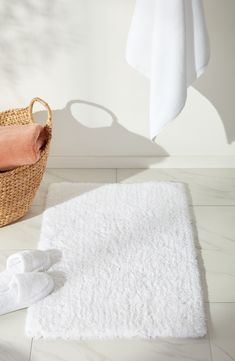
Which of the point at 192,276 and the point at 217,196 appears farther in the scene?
the point at 217,196

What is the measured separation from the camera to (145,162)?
8.20ft

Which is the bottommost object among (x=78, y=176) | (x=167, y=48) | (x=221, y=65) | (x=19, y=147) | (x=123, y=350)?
(x=78, y=176)

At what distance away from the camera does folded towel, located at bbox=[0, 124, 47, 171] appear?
200 cm

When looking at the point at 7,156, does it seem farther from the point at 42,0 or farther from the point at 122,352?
the point at 122,352

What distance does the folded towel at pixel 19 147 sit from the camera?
200 centimetres

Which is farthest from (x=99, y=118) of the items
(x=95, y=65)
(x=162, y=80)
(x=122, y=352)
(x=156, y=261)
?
(x=122, y=352)

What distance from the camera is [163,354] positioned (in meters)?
1.64

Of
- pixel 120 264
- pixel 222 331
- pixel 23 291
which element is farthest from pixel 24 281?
pixel 222 331

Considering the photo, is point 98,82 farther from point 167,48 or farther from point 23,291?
point 23,291

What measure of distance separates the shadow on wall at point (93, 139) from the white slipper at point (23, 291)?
755mm

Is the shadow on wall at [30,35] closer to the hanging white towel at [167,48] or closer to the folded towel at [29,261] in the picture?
the hanging white towel at [167,48]

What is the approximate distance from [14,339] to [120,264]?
1.35 feet

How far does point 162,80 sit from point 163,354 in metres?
0.87

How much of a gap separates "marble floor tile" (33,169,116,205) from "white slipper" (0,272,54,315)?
2.00 feet
